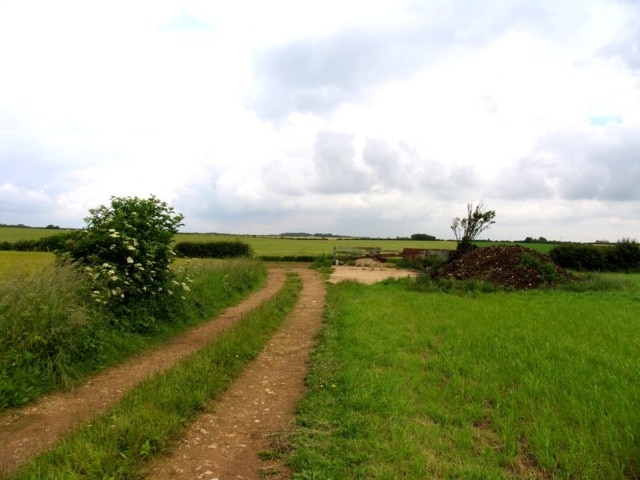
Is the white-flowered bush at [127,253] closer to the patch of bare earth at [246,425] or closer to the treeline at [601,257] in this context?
the patch of bare earth at [246,425]

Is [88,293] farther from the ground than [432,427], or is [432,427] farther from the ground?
[88,293]

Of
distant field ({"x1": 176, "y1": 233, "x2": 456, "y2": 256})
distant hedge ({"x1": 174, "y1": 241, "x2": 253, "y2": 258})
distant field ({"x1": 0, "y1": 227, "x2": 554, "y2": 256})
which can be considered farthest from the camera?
distant field ({"x1": 176, "y1": 233, "x2": 456, "y2": 256})

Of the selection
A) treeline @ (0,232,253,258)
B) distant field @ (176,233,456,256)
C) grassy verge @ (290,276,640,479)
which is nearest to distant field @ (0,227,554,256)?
distant field @ (176,233,456,256)

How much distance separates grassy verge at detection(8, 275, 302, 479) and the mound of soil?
12375mm

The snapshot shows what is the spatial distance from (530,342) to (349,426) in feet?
14.9

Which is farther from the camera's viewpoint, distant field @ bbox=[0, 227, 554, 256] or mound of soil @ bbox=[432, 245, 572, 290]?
distant field @ bbox=[0, 227, 554, 256]

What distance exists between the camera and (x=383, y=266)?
92.9 feet

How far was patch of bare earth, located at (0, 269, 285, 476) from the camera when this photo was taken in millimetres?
3568

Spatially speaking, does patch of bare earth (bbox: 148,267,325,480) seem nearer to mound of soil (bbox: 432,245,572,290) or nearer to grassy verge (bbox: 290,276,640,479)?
grassy verge (bbox: 290,276,640,479)

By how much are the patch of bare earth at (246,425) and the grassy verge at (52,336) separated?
229cm

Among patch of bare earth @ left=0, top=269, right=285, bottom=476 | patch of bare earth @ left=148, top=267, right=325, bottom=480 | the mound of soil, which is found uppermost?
the mound of soil

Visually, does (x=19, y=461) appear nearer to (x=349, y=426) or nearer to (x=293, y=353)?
(x=349, y=426)

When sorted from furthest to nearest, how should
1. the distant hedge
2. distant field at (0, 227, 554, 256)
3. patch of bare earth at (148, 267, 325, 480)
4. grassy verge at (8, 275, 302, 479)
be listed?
distant field at (0, 227, 554, 256)
the distant hedge
patch of bare earth at (148, 267, 325, 480)
grassy verge at (8, 275, 302, 479)

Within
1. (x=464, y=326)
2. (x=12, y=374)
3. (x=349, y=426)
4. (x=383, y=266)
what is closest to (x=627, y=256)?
(x=383, y=266)
